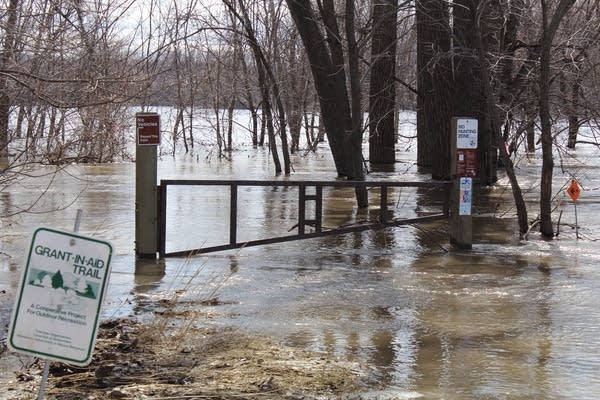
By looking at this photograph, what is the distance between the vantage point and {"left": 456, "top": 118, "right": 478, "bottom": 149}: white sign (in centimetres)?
1066

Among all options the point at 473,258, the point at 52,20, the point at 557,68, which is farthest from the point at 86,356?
the point at 557,68

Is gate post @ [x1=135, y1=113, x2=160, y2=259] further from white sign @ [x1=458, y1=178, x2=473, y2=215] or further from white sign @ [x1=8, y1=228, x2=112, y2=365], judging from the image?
white sign @ [x1=8, y1=228, x2=112, y2=365]

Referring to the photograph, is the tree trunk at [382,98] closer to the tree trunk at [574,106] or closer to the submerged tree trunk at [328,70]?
the submerged tree trunk at [328,70]

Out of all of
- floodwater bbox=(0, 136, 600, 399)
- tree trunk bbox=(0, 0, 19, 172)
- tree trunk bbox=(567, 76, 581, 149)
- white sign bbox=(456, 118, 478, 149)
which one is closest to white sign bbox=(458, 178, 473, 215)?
white sign bbox=(456, 118, 478, 149)

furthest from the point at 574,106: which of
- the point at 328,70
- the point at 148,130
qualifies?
the point at 148,130

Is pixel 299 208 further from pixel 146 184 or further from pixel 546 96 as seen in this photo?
pixel 546 96

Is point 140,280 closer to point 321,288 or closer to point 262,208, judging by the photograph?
point 321,288

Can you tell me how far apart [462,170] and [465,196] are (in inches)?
13.8

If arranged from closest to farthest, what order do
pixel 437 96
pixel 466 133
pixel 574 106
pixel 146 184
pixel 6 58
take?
pixel 6 58 → pixel 146 184 → pixel 466 133 → pixel 574 106 → pixel 437 96

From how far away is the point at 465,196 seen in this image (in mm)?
10906

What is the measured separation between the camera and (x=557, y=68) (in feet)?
45.3

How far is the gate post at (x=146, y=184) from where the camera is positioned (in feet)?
32.2

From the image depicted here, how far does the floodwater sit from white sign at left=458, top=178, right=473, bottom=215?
0.56 m

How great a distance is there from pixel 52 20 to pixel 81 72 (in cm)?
73
